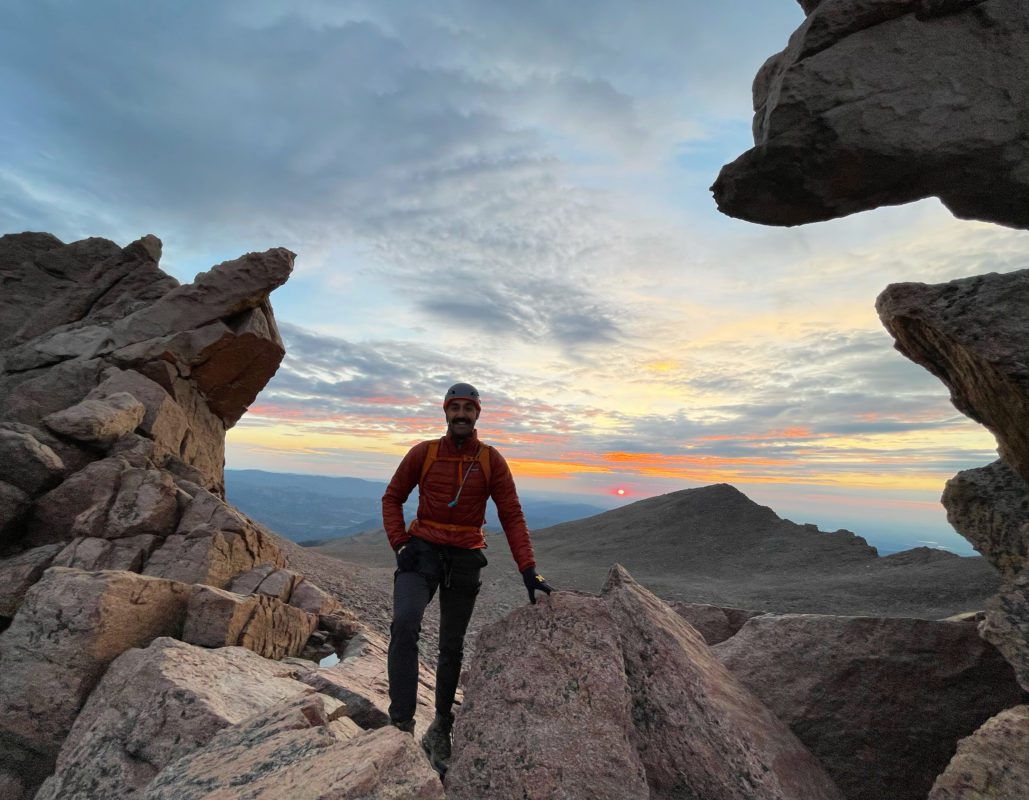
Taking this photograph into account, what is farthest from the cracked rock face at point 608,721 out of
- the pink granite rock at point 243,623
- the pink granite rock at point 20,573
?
the pink granite rock at point 20,573

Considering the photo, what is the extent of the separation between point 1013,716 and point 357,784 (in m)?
6.18

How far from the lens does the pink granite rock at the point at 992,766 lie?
16.5 ft

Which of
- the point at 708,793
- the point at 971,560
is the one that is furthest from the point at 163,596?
the point at 971,560

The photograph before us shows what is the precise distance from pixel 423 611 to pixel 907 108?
382 inches

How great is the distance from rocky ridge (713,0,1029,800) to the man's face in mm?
5624

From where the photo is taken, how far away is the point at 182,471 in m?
18.4

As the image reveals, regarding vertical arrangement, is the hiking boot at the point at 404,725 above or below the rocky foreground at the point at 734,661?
below

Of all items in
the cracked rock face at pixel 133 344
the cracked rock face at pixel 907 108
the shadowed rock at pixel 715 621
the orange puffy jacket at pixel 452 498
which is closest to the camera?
the orange puffy jacket at pixel 452 498

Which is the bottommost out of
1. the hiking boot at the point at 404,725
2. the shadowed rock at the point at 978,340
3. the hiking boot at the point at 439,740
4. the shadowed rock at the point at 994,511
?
the hiking boot at the point at 439,740

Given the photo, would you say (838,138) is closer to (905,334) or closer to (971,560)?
(905,334)

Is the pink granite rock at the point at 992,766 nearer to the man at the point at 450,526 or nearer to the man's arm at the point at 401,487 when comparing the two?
the man at the point at 450,526

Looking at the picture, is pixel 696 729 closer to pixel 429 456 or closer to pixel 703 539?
pixel 429 456

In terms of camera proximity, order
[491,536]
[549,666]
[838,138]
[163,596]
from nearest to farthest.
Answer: [549,666], [838,138], [163,596], [491,536]

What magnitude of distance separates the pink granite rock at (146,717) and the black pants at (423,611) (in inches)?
75.6
